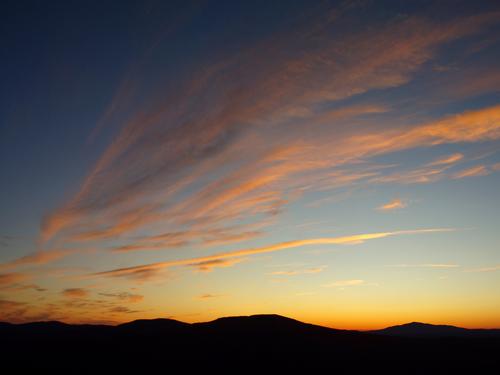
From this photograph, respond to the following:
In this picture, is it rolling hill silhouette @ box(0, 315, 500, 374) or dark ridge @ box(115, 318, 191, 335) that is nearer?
rolling hill silhouette @ box(0, 315, 500, 374)

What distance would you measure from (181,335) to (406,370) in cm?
2826

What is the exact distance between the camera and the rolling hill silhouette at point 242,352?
138ft

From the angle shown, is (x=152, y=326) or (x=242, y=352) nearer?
(x=242, y=352)

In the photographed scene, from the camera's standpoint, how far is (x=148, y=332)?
187ft

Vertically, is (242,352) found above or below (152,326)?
below

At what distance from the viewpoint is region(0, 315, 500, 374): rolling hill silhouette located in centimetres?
4200

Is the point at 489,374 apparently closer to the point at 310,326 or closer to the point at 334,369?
the point at 334,369

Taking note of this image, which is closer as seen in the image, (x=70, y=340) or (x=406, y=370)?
(x=406, y=370)

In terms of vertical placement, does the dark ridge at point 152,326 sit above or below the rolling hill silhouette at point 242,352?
above

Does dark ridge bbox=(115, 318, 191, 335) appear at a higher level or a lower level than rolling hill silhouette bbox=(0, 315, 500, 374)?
higher

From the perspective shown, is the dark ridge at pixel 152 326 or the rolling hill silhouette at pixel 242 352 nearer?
the rolling hill silhouette at pixel 242 352

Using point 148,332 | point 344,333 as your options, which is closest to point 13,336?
point 148,332

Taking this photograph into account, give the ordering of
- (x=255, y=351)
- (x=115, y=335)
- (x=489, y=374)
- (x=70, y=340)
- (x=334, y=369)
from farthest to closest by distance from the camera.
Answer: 1. (x=115, y=335)
2. (x=70, y=340)
3. (x=255, y=351)
4. (x=334, y=369)
5. (x=489, y=374)

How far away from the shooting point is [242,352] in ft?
153
